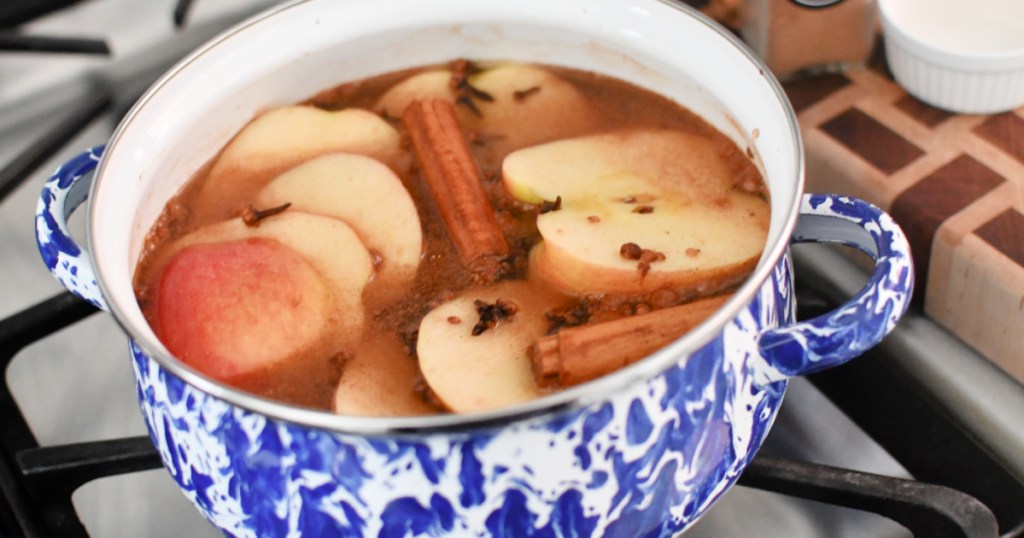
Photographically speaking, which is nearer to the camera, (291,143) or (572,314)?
(572,314)

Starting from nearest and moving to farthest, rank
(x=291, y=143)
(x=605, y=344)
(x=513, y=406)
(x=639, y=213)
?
(x=513, y=406), (x=605, y=344), (x=639, y=213), (x=291, y=143)

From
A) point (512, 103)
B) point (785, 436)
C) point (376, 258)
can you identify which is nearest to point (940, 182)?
point (785, 436)

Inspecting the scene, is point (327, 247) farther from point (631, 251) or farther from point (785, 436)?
point (785, 436)

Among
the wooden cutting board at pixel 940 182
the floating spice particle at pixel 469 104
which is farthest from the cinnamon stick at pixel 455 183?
the wooden cutting board at pixel 940 182

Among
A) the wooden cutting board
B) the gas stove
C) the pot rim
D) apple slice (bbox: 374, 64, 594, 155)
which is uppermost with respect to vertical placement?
the pot rim

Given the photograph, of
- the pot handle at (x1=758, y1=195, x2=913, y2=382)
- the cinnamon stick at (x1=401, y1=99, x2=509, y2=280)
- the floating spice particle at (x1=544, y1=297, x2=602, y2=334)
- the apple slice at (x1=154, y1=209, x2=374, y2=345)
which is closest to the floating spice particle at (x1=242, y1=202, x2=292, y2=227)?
the apple slice at (x1=154, y1=209, x2=374, y2=345)

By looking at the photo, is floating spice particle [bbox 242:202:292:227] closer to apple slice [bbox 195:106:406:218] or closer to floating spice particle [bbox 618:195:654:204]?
apple slice [bbox 195:106:406:218]
